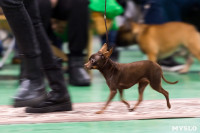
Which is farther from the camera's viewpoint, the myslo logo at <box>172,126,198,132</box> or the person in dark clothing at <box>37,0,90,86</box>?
the person in dark clothing at <box>37,0,90,86</box>

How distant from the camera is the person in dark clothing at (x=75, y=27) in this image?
331 cm

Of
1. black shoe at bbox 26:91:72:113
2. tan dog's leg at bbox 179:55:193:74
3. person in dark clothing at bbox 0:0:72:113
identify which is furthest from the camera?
tan dog's leg at bbox 179:55:193:74

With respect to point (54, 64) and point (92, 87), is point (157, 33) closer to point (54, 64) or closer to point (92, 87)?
point (92, 87)

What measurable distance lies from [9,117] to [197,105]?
3.10 feet

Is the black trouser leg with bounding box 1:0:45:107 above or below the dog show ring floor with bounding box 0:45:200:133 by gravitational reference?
above

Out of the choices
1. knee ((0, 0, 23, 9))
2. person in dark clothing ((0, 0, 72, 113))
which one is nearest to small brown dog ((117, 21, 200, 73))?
person in dark clothing ((0, 0, 72, 113))

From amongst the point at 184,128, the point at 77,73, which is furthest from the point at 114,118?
the point at 77,73

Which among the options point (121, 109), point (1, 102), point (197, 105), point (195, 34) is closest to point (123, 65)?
point (121, 109)

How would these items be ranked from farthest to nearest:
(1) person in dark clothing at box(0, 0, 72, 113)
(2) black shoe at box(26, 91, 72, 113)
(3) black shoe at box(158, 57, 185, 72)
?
(3) black shoe at box(158, 57, 185, 72)
(2) black shoe at box(26, 91, 72, 113)
(1) person in dark clothing at box(0, 0, 72, 113)

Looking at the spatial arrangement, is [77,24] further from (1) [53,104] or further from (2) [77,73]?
(1) [53,104]

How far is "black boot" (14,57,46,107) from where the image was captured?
2155mm

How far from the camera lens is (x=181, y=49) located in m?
4.16

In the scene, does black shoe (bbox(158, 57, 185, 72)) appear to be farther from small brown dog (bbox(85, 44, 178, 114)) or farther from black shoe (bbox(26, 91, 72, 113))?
small brown dog (bbox(85, 44, 178, 114))

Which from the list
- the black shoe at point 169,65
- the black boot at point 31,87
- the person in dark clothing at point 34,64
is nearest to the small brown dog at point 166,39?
the black shoe at point 169,65
